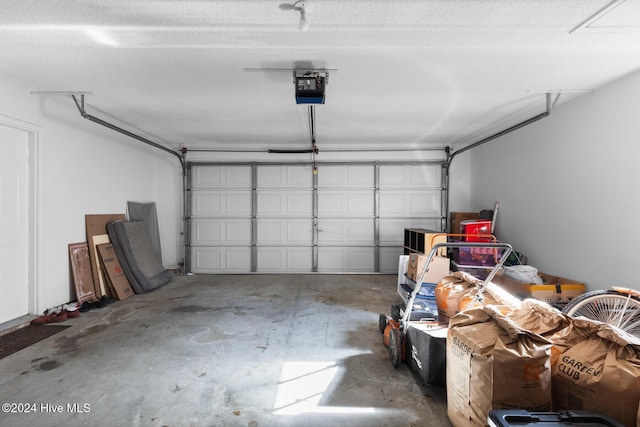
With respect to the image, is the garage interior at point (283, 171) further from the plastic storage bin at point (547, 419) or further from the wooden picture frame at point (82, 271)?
the plastic storage bin at point (547, 419)

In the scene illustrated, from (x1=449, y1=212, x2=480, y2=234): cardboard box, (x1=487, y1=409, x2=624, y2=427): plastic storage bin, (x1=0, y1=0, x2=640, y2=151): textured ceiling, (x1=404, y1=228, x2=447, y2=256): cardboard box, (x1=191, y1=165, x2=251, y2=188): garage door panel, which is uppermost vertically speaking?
(x1=0, y1=0, x2=640, y2=151): textured ceiling

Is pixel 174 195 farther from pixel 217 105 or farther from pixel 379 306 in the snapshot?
pixel 379 306

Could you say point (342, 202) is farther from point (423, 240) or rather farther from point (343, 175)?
point (423, 240)

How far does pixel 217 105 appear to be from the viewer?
13.3 feet

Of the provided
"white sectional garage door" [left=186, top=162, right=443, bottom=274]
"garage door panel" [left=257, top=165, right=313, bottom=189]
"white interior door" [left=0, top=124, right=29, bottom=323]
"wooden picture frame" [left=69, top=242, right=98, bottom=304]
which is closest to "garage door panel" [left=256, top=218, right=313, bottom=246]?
"white sectional garage door" [left=186, top=162, right=443, bottom=274]

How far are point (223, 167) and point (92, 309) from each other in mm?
3656

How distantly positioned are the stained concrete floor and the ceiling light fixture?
9.21 ft

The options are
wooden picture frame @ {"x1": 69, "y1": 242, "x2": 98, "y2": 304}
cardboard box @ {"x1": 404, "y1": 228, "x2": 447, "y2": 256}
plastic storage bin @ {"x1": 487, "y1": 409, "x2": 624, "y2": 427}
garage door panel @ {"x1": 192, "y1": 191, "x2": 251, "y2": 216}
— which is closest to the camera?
plastic storage bin @ {"x1": 487, "y1": 409, "x2": 624, "y2": 427}

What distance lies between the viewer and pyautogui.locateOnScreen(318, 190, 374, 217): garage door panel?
256 inches

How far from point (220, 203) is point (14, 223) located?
3.43 meters

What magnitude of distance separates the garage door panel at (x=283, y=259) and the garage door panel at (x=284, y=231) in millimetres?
177

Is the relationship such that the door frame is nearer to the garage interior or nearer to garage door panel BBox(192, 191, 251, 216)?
the garage interior

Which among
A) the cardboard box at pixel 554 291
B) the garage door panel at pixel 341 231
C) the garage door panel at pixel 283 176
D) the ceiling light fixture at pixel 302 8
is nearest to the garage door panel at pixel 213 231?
the garage door panel at pixel 283 176

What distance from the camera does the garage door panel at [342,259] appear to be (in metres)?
6.48
